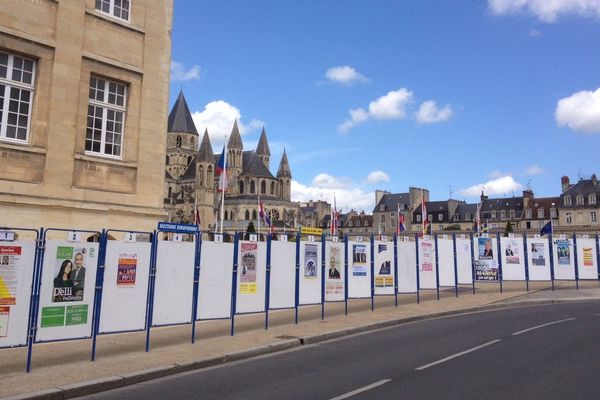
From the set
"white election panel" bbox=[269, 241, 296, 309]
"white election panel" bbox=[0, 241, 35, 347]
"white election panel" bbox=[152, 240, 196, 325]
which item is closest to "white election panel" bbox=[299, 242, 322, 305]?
"white election panel" bbox=[269, 241, 296, 309]

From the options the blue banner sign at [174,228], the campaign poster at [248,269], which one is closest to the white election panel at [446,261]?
the campaign poster at [248,269]

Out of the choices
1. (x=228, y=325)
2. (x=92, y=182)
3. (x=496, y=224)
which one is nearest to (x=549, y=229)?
(x=228, y=325)

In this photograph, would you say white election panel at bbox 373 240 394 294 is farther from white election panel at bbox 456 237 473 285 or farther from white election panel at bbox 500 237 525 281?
white election panel at bbox 500 237 525 281

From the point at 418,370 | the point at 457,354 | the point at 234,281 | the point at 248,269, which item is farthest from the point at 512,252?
the point at 418,370

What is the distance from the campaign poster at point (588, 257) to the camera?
75.5ft

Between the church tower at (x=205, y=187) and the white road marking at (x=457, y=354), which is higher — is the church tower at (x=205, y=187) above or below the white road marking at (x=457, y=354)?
above

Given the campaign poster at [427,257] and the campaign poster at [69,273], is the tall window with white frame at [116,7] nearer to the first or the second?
the campaign poster at [69,273]

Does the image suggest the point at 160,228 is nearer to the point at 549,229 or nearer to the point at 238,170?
the point at 549,229

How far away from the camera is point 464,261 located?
20.8 metres

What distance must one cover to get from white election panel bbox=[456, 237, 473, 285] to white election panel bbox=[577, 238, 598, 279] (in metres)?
5.86

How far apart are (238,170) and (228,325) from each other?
366 ft

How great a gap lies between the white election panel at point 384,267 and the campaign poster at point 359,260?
27.5 inches

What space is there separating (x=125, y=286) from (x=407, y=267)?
36.2ft

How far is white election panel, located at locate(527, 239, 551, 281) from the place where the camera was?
22078mm
